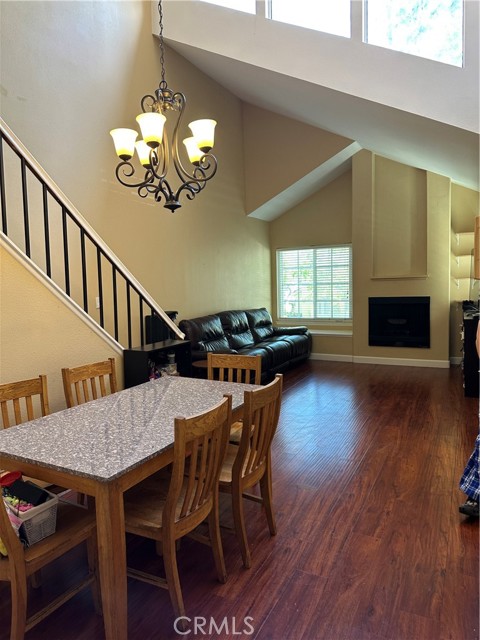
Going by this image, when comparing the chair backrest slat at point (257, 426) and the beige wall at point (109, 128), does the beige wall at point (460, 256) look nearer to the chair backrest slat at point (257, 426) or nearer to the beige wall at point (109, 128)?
the beige wall at point (109, 128)

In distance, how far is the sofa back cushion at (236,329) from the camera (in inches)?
249

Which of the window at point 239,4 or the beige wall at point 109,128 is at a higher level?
the window at point 239,4

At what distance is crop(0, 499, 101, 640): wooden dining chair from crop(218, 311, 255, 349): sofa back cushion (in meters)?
4.39

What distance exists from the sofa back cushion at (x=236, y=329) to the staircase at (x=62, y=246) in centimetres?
170

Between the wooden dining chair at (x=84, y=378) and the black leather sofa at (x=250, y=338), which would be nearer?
the wooden dining chair at (x=84, y=378)

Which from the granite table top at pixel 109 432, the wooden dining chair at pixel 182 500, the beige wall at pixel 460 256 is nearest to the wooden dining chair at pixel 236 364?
the granite table top at pixel 109 432

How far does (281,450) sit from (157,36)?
525 centimetres

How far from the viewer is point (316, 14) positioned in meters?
4.27

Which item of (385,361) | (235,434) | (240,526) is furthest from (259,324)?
(240,526)

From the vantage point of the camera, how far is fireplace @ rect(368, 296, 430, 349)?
6844 mm

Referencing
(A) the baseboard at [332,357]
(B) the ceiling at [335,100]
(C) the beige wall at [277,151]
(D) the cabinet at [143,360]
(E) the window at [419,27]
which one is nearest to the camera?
(D) the cabinet at [143,360]

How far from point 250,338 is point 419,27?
4.47 meters

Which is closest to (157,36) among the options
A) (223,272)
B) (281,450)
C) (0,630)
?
(223,272)

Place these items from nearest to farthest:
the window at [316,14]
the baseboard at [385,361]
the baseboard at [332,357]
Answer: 1. the window at [316,14]
2. the baseboard at [385,361]
3. the baseboard at [332,357]
